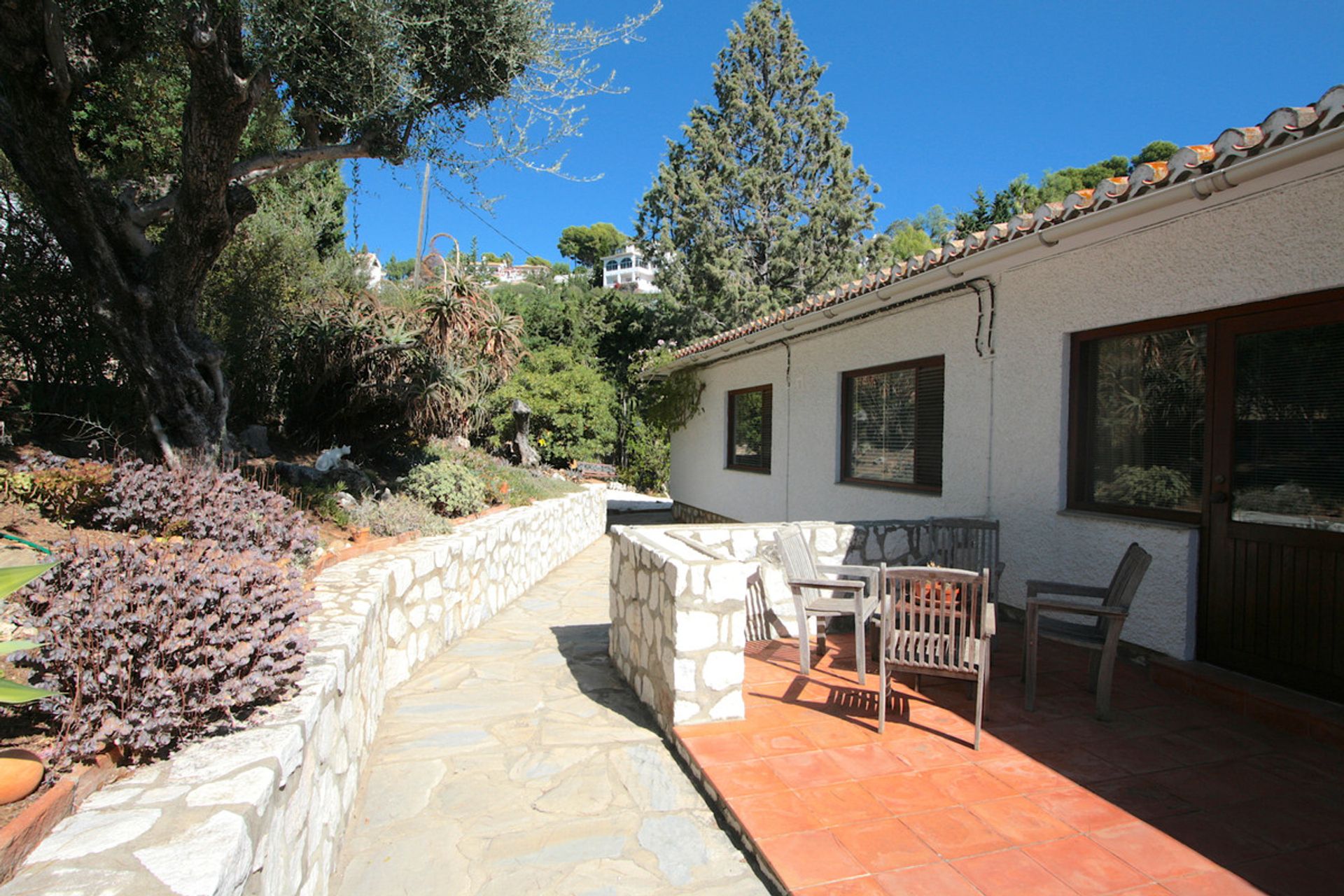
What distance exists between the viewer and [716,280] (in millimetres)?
24016

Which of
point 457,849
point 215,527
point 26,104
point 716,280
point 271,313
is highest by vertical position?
point 716,280

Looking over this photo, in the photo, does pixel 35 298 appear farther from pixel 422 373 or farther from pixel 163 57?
pixel 422 373

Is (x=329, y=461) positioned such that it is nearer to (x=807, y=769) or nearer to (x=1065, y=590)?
(x=807, y=769)

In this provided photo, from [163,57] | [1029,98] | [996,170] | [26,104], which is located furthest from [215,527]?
[996,170]

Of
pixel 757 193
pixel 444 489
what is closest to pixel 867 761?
pixel 444 489

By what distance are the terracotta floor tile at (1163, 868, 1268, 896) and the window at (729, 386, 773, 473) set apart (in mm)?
7889

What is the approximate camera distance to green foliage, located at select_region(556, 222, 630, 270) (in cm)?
7419

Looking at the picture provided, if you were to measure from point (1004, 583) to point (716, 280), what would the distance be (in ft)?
64.1

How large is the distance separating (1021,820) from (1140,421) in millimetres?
3152

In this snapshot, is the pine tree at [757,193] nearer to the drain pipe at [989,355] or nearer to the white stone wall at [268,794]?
the drain pipe at [989,355]

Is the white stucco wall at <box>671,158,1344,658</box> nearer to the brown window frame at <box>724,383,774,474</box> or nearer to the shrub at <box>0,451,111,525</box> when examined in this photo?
the brown window frame at <box>724,383,774,474</box>

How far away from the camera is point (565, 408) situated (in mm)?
16328

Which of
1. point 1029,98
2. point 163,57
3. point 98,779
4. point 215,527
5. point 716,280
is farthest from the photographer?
point 716,280

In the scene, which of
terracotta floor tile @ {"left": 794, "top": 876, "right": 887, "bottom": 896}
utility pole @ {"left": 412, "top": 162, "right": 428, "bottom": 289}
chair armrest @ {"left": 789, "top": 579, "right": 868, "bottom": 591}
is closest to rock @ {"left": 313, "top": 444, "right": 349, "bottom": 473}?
chair armrest @ {"left": 789, "top": 579, "right": 868, "bottom": 591}
